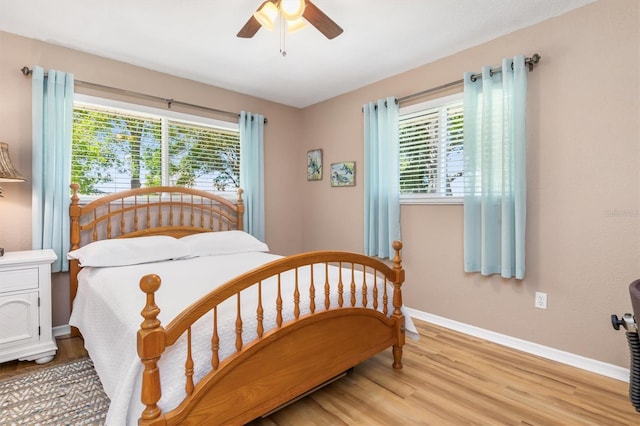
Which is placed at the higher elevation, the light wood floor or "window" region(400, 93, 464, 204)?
"window" region(400, 93, 464, 204)

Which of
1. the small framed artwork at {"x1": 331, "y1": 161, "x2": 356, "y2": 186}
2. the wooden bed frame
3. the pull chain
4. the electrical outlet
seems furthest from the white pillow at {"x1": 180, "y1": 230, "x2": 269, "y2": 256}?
the electrical outlet

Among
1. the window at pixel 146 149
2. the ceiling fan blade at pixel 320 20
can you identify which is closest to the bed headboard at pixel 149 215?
the window at pixel 146 149

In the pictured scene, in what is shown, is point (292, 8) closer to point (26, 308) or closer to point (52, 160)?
point (52, 160)

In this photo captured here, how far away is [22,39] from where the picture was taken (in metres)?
2.64

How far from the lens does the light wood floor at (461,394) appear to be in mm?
1738

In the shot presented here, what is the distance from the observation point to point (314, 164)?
4293 mm

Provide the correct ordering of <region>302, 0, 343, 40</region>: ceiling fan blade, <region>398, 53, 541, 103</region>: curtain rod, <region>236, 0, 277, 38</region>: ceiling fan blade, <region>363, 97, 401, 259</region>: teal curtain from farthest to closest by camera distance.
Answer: <region>363, 97, 401, 259</region>: teal curtain < <region>398, 53, 541, 103</region>: curtain rod < <region>236, 0, 277, 38</region>: ceiling fan blade < <region>302, 0, 343, 40</region>: ceiling fan blade

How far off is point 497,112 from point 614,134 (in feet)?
2.45

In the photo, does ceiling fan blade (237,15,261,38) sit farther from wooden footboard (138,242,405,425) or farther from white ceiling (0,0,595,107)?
wooden footboard (138,242,405,425)

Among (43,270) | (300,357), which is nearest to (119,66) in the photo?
(43,270)

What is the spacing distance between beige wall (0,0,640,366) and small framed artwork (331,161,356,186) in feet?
2.55

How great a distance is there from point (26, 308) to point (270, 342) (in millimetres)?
1954

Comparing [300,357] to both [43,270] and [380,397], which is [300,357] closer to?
[380,397]

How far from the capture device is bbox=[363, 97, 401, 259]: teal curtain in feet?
10.9
